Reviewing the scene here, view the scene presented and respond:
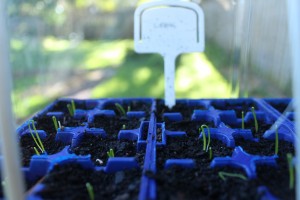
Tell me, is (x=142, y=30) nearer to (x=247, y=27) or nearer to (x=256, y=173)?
(x=247, y=27)

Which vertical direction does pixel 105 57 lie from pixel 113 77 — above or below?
above

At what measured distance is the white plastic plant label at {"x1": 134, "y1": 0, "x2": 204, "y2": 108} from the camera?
1.26 m

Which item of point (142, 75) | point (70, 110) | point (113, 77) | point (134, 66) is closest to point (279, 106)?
A: point (70, 110)

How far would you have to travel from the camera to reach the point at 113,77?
4.60m

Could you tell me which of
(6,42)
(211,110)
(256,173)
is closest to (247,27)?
(211,110)

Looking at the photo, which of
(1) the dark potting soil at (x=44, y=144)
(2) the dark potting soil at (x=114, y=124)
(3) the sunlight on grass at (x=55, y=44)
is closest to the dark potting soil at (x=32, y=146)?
(1) the dark potting soil at (x=44, y=144)

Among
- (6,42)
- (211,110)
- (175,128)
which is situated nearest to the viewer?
(6,42)

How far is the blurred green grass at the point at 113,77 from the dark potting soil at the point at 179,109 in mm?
1441

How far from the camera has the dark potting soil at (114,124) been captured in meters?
1.11

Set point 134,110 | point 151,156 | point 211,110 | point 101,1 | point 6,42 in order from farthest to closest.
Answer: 1. point 101,1
2. point 134,110
3. point 211,110
4. point 151,156
5. point 6,42

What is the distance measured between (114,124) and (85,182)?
1.41ft

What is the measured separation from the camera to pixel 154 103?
1358 millimetres

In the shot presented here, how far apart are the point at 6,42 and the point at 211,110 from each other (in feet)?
2.87

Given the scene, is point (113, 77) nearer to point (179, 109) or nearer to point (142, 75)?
point (142, 75)
